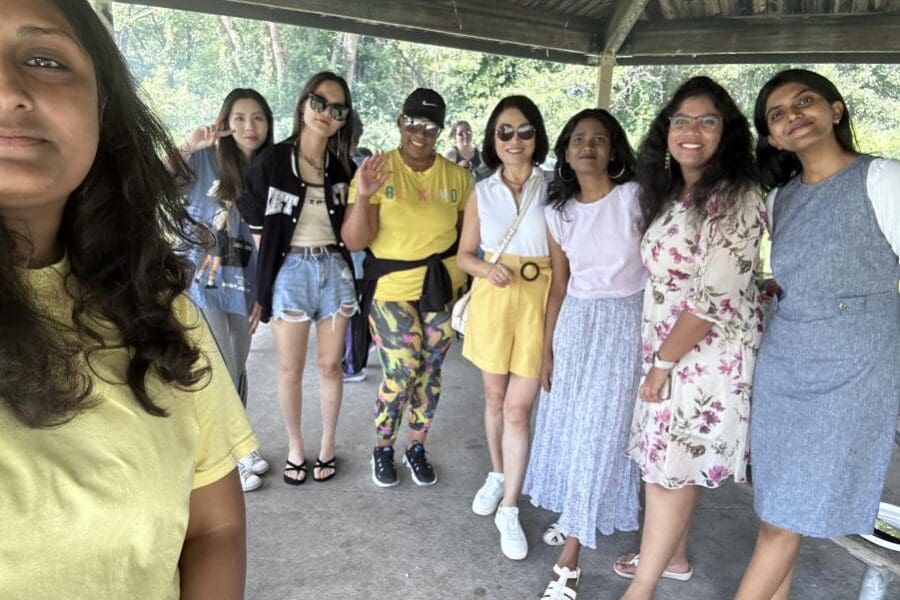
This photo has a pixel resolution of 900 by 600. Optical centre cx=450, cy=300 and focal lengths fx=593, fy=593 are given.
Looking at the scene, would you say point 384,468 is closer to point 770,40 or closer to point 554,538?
point 554,538

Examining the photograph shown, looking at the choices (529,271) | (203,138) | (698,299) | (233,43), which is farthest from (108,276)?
(233,43)

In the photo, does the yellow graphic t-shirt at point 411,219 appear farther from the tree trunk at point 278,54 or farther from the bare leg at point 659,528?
the tree trunk at point 278,54

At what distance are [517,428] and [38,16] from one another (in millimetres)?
2223

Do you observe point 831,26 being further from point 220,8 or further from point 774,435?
point 220,8

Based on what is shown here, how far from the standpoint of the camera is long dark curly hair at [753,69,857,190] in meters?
1.78

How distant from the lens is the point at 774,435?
1.85 meters

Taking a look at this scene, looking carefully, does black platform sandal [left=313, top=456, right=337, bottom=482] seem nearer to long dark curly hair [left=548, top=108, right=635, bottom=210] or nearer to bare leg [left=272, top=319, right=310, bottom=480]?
bare leg [left=272, top=319, right=310, bottom=480]

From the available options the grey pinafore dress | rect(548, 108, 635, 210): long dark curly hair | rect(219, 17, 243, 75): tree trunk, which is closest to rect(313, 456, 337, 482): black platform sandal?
rect(548, 108, 635, 210): long dark curly hair

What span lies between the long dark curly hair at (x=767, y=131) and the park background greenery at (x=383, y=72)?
10.1 m

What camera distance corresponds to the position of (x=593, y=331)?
227 cm

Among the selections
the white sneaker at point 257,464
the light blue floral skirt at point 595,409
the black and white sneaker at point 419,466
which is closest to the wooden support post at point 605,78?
the light blue floral skirt at point 595,409

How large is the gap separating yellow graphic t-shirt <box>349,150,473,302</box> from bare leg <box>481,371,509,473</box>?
532 mm

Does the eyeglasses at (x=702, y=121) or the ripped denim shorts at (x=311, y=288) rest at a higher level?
the eyeglasses at (x=702, y=121)

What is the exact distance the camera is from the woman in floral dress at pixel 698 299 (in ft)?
6.08
